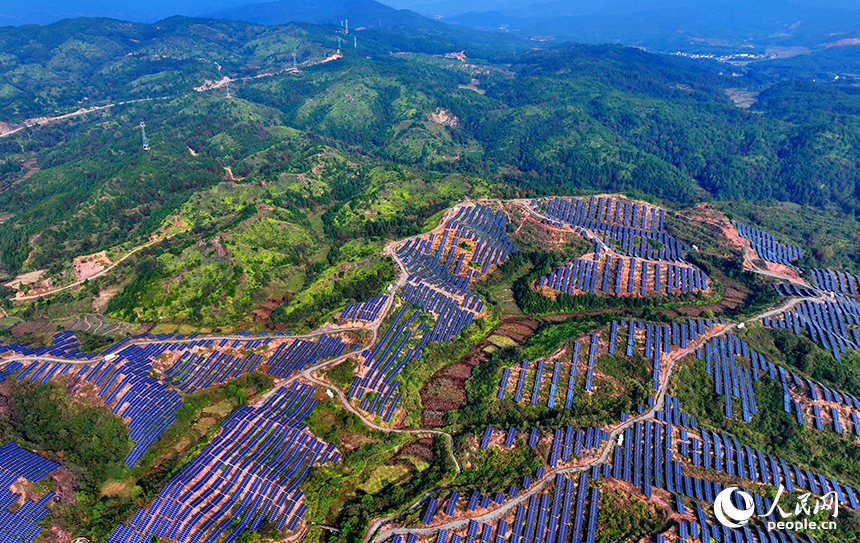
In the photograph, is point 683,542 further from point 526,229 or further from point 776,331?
point 526,229

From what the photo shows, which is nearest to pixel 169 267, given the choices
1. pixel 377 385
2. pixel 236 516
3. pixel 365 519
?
pixel 377 385

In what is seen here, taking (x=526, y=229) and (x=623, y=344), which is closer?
(x=623, y=344)

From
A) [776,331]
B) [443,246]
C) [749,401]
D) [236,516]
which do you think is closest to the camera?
[236,516]

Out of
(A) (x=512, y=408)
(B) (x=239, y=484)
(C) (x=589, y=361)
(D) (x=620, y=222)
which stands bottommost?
(B) (x=239, y=484)

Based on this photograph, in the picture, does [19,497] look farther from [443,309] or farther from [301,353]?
[443,309]

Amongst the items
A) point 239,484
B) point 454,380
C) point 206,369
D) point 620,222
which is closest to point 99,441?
point 206,369

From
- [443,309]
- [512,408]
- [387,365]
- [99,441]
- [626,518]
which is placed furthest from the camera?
[443,309]
